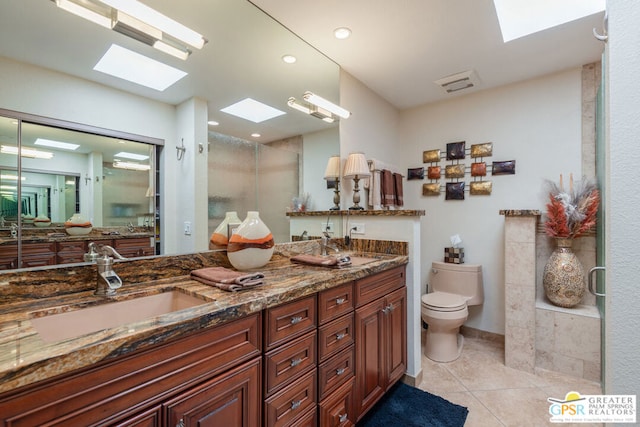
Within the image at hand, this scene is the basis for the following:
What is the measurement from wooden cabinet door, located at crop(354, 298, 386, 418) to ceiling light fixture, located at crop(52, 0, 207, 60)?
160 centimetres

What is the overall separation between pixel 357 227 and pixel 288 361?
136 centimetres

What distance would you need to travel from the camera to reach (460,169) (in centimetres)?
291

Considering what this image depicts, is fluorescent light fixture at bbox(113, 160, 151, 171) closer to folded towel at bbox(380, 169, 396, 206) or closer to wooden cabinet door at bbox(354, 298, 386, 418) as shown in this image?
wooden cabinet door at bbox(354, 298, 386, 418)

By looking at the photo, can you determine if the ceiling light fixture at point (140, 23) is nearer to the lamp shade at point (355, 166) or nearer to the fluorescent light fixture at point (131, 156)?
the fluorescent light fixture at point (131, 156)

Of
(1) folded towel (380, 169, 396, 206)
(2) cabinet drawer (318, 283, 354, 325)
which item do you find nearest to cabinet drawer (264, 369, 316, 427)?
(2) cabinet drawer (318, 283, 354, 325)

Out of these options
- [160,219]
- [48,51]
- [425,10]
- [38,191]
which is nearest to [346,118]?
[425,10]

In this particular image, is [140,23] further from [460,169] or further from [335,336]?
[460,169]

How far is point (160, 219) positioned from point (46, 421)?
0.89 m

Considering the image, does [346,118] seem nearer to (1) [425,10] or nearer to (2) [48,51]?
(1) [425,10]

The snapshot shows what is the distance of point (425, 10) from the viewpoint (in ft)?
5.65

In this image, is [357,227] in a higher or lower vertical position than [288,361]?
higher

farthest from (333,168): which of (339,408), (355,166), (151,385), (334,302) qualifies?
(151,385)

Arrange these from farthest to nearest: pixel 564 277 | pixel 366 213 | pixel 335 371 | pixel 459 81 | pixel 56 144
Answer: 1. pixel 459 81
2. pixel 366 213
3. pixel 564 277
4. pixel 335 371
5. pixel 56 144

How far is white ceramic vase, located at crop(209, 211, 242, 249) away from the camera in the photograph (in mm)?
1524
